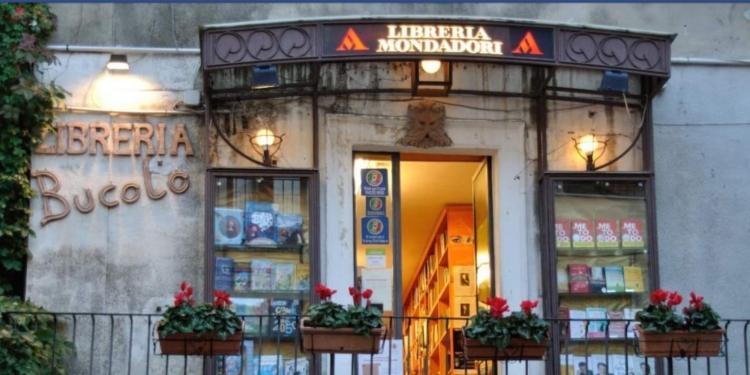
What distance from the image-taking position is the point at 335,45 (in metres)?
10.8

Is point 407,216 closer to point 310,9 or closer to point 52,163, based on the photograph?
point 310,9

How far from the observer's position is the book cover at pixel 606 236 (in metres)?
11.9

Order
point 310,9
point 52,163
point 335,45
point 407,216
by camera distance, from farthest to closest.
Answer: point 407,216 < point 310,9 < point 52,163 < point 335,45

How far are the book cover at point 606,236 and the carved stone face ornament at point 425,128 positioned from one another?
1.68 meters

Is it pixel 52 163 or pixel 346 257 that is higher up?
pixel 52 163

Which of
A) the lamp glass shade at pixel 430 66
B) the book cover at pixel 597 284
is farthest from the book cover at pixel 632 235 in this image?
the lamp glass shade at pixel 430 66

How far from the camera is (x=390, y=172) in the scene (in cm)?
1211

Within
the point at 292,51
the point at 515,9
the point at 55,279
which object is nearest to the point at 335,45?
the point at 292,51

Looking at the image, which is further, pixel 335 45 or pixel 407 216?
pixel 407 216

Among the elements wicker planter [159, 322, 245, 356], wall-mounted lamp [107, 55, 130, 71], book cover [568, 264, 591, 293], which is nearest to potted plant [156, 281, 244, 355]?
wicker planter [159, 322, 245, 356]

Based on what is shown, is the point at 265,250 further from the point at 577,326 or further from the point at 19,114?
the point at 577,326

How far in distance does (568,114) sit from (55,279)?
17.1 feet

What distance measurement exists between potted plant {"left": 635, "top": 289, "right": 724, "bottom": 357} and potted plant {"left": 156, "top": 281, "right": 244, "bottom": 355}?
3339 millimetres

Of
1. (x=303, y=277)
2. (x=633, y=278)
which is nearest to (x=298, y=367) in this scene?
(x=303, y=277)
